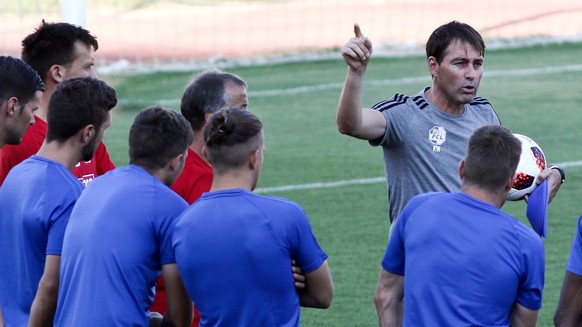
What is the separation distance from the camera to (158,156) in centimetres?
436

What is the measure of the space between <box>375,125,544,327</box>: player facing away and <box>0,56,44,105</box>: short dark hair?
179 cm

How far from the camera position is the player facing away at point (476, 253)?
4.07 meters

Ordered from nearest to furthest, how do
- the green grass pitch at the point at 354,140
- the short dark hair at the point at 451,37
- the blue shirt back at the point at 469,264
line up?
1. the blue shirt back at the point at 469,264
2. the short dark hair at the point at 451,37
3. the green grass pitch at the point at 354,140

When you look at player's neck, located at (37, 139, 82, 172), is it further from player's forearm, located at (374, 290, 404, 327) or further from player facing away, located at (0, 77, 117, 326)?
player's forearm, located at (374, 290, 404, 327)

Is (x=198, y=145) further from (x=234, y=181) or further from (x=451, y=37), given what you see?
(x=451, y=37)

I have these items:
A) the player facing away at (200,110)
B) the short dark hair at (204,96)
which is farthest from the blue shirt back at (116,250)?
the short dark hair at (204,96)

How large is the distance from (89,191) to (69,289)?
0.37 m

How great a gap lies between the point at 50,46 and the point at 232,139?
1804mm

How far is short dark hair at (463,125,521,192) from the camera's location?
412 cm

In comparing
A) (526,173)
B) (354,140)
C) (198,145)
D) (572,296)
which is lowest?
(354,140)

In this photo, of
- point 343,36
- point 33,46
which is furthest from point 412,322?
point 343,36

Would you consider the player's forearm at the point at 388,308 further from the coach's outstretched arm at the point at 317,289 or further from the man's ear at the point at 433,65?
the man's ear at the point at 433,65

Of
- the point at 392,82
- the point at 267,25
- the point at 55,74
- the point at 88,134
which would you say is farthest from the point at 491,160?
the point at 267,25

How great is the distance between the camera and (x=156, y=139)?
4.35 metres
